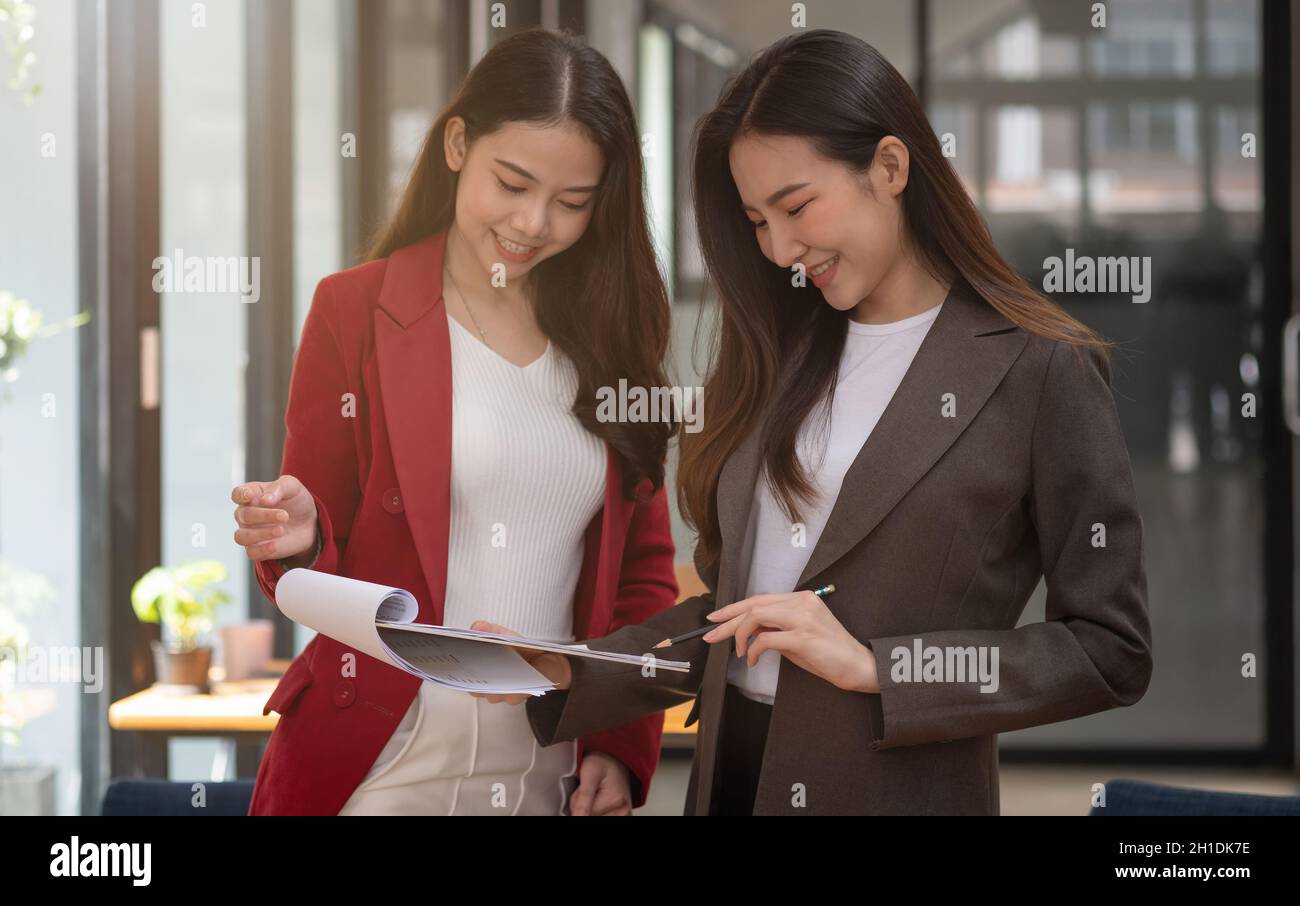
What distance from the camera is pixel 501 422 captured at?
143 centimetres

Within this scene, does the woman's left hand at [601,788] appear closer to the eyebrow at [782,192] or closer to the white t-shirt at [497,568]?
the white t-shirt at [497,568]

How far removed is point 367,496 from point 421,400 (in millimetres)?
128

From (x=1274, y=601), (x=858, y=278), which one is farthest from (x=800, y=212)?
(x=1274, y=601)

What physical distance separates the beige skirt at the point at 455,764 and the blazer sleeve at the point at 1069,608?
1.48 feet

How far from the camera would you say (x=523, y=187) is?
140 cm

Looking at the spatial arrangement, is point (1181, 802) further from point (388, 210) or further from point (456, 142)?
point (388, 210)

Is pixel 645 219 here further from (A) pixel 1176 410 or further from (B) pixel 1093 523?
(A) pixel 1176 410

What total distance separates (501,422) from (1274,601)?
133 inches

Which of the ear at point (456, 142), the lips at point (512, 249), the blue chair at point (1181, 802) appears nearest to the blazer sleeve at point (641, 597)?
the lips at point (512, 249)

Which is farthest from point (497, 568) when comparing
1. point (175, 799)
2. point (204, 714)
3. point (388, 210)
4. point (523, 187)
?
point (388, 210)

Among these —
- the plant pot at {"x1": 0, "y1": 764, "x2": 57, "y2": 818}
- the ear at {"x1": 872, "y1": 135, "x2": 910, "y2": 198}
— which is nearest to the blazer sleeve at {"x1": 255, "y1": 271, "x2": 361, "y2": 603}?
the ear at {"x1": 872, "y1": 135, "x2": 910, "y2": 198}

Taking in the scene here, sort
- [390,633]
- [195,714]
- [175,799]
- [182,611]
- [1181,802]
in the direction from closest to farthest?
[390,633]
[1181,802]
[175,799]
[195,714]
[182,611]

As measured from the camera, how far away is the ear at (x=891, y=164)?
1.28m
